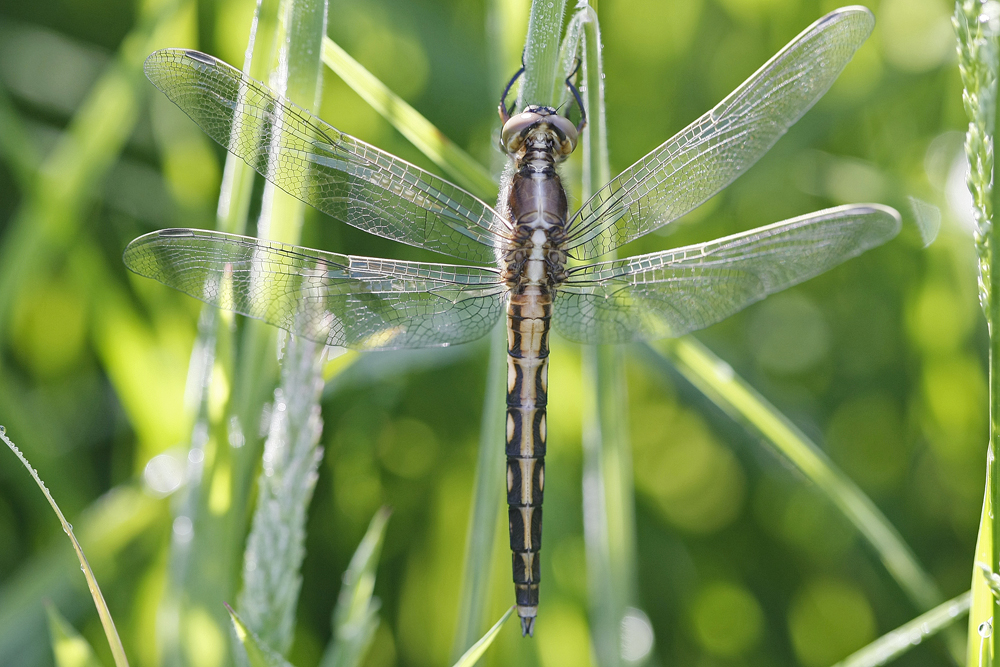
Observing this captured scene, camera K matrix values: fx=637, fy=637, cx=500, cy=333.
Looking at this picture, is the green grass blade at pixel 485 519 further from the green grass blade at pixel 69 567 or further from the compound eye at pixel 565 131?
the green grass blade at pixel 69 567

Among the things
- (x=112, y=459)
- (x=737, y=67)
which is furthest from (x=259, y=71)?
(x=737, y=67)

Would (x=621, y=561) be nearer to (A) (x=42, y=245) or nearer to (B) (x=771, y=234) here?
(B) (x=771, y=234)

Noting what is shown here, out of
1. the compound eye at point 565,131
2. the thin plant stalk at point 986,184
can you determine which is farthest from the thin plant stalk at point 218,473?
the thin plant stalk at point 986,184

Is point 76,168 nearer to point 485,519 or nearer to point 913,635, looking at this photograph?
point 485,519

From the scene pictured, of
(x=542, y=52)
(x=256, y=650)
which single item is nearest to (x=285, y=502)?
(x=256, y=650)

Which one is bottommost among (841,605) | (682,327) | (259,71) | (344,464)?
(841,605)

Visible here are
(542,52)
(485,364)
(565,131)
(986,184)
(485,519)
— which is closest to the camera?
(986,184)
